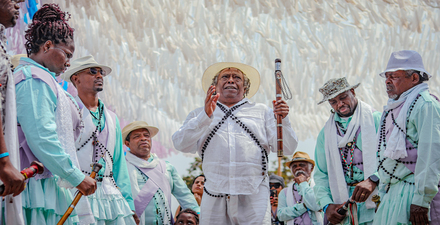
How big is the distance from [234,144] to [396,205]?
4.63ft

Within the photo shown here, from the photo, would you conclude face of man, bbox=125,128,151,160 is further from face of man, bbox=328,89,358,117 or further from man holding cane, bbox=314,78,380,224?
face of man, bbox=328,89,358,117

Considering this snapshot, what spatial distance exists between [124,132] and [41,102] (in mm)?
3465

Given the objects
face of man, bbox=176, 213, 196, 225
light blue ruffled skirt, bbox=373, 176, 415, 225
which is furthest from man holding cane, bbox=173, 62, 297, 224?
face of man, bbox=176, 213, 196, 225

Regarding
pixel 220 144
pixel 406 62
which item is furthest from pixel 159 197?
pixel 406 62

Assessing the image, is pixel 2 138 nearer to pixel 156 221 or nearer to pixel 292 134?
pixel 292 134

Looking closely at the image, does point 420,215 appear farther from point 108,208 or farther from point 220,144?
point 108,208

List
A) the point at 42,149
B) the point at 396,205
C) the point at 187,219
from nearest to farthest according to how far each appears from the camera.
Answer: the point at 42,149 < the point at 396,205 < the point at 187,219

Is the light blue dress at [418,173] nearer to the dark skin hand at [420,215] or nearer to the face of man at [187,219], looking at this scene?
the dark skin hand at [420,215]

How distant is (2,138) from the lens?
2.47 m

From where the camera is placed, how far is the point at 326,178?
199 inches

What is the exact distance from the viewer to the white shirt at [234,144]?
4.13 meters

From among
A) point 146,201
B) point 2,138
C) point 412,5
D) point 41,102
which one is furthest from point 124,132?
point 412,5

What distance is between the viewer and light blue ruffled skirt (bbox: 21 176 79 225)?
2.98 meters

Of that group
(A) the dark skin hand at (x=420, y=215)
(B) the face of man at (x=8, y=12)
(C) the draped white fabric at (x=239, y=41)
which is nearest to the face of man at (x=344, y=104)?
(A) the dark skin hand at (x=420, y=215)
